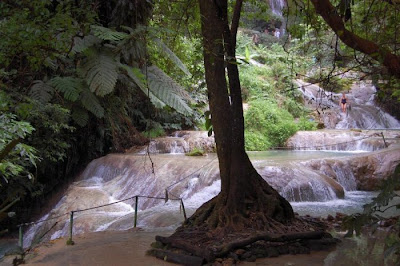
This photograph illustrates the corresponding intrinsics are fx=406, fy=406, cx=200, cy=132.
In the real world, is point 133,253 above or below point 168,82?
below

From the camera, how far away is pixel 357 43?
3.62 m

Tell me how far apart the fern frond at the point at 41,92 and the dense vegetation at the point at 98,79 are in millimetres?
22

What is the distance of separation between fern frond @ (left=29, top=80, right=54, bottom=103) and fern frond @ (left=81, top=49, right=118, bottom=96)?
89cm

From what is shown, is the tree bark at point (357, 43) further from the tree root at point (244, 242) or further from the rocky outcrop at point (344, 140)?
the rocky outcrop at point (344, 140)

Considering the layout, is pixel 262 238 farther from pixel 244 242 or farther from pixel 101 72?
pixel 101 72

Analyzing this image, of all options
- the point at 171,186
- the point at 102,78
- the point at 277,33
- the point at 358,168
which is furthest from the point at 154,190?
the point at 277,33

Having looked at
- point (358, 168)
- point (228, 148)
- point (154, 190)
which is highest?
point (228, 148)

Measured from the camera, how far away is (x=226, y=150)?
17.9ft

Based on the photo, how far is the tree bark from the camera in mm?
3297

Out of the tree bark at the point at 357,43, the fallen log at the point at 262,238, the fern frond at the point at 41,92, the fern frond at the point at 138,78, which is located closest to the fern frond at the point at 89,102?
the fern frond at the point at 41,92

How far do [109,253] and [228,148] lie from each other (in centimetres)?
204

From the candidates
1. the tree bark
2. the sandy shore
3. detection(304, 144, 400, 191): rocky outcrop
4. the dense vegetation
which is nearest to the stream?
detection(304, 144, 400, 191): rocky outcrop

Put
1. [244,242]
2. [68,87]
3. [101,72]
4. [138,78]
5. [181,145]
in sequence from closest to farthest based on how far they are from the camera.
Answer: [244,242] → [101,72] → [68,87] → [138,78] → [181,145]

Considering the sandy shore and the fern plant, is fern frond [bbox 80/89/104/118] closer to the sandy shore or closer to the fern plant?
the fern plant
